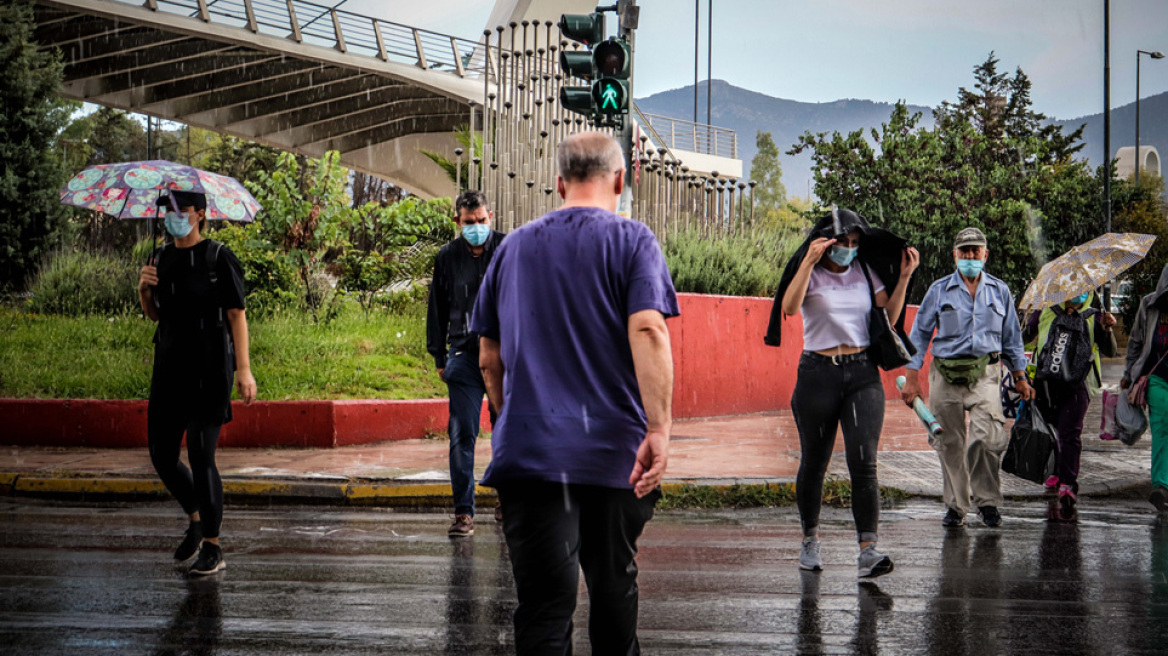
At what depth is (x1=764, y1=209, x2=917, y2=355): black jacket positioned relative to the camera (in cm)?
530

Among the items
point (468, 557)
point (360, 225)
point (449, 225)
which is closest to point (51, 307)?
point (360, 225)

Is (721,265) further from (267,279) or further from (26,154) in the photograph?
(26,154)

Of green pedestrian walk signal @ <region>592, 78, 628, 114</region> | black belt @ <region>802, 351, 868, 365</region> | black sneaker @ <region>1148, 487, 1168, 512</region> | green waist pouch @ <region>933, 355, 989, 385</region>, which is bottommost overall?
black sneaker @ <region>1148, 487, 1168, 512</region>

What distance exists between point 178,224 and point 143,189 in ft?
4.54

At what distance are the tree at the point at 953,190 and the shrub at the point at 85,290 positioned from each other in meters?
20.5

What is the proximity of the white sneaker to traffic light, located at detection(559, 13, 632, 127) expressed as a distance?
16.3 feet

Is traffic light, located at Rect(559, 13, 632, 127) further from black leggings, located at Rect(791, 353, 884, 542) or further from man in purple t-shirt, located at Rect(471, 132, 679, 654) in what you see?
man in purple t-shirt, located at Rect(471, 132, 679, 654)

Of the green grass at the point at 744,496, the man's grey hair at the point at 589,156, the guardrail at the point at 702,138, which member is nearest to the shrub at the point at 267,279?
the green grass at the point at 744,496

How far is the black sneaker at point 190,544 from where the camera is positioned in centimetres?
562

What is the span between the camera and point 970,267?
22.6 feet

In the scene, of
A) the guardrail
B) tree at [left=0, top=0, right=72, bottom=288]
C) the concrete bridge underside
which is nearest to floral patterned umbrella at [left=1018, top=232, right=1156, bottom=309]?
tree at [left=0, top=0, right=72, bottom=288]

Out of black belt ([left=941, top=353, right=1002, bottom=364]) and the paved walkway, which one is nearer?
black belt ([left=941, top=353, right=1002, bottom=364])

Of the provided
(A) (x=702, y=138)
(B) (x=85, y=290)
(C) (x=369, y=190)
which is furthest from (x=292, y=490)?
(C) (x=369, y=190)

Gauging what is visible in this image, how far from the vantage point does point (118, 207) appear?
6.62 m
